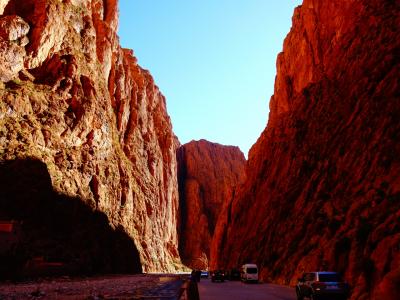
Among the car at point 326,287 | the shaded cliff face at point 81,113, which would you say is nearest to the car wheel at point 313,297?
the car at point 326,287

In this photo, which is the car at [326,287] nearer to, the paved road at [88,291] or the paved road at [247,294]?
the paved road at [247,294]

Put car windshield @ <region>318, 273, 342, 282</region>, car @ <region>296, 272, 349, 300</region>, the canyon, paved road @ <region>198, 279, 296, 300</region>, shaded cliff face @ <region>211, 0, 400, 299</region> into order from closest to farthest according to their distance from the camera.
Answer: car @ <region>296, 272, 349, 300</region>, car windshield @ <region>318, 273, 342, 282</region>, paved road @ <region>198, 279, 296, 300</region>, shaded cliff face @ <region>211, 0, 400, 299</region>, the canyon

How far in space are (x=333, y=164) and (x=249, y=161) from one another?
109 ft

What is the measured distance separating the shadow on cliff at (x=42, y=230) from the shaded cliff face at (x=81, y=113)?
6.09ft

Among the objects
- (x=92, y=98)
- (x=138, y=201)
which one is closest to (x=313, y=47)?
(x=92, y=98)

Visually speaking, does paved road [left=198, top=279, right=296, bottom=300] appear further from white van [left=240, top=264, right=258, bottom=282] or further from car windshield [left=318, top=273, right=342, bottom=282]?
white van [left=240, top=264, right=258, bottom=282]

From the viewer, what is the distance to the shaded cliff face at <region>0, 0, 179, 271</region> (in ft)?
200

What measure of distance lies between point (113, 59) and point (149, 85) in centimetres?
3205

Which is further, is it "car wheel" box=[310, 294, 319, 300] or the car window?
the car window

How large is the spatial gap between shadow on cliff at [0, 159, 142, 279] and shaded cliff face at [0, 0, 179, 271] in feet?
6.09

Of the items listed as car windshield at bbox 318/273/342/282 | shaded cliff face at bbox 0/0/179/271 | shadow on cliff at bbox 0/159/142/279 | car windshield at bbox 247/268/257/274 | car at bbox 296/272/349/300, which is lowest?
car at bbox 296/272/349/300

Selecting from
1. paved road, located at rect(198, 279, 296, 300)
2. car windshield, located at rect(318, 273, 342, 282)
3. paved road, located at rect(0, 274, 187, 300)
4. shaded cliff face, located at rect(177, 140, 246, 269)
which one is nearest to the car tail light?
car windshield, located at rect(318, 273, 342, 282)

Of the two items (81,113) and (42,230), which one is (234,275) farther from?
(81,113)

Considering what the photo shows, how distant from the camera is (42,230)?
54.8 meters
